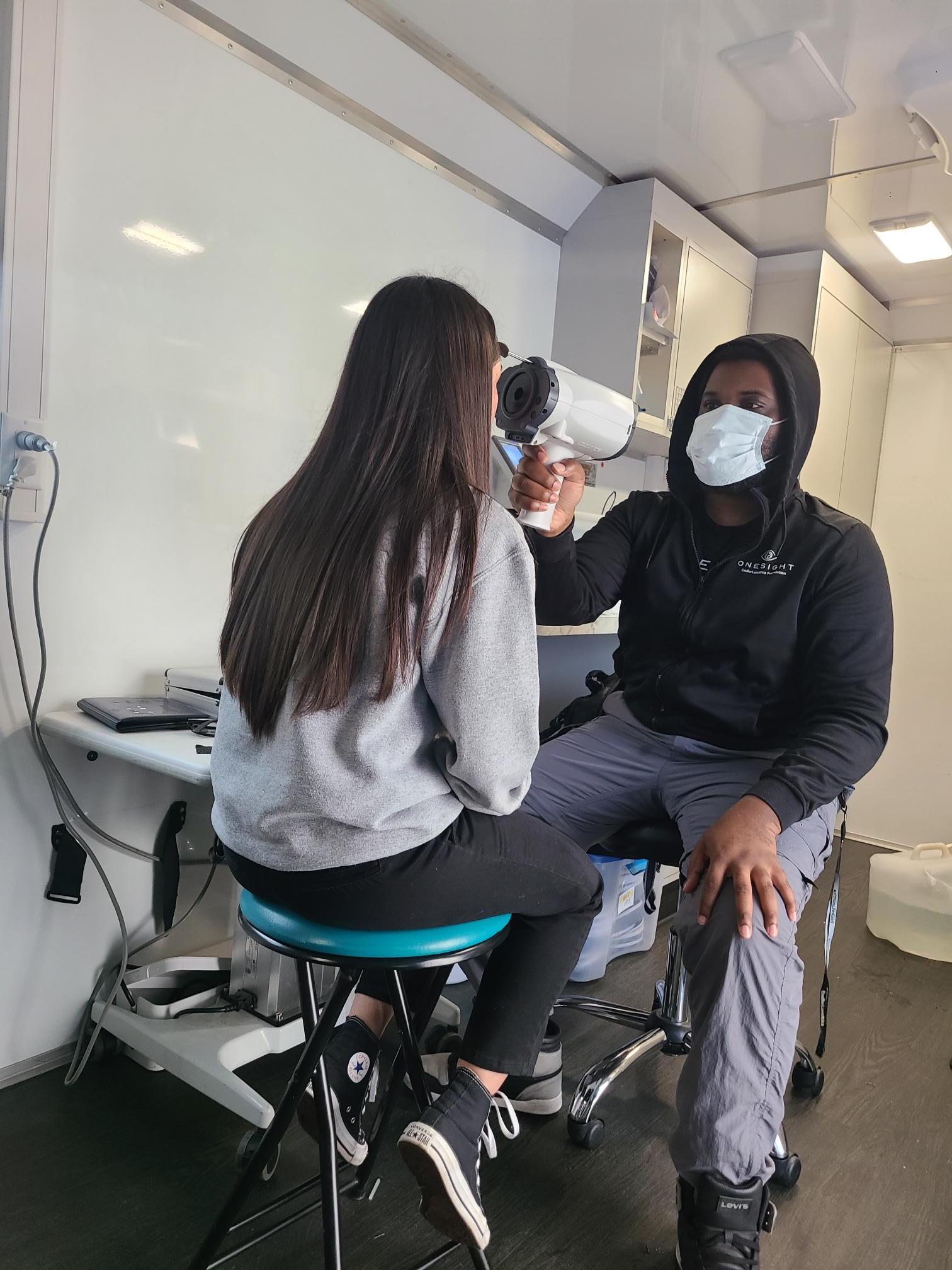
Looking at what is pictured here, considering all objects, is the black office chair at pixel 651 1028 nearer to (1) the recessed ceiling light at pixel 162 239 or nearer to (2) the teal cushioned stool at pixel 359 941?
(2) the teal cushioned stool at pixel 359 941

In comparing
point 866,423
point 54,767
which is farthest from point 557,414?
point 866,423

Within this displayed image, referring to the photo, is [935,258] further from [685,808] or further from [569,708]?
[685,808]

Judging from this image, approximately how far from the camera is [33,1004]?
169cm

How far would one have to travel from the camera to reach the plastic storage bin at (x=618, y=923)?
7.23 ft

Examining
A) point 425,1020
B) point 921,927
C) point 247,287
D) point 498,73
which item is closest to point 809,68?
point 498,73

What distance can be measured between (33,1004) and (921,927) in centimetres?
236

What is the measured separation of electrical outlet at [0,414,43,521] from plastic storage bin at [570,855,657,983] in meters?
1.37

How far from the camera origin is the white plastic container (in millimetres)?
2641

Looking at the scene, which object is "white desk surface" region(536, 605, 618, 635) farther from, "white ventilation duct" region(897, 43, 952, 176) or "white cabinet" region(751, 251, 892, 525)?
"white ventilation duct" region(897, 43, 952, 176)

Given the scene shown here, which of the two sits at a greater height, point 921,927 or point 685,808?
point 685,808

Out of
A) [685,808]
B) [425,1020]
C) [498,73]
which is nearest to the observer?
[425,1020]

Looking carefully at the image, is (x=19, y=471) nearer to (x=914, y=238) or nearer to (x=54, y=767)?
(x=54, y=767)

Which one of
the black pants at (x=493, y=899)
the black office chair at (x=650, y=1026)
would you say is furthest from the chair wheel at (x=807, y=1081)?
the black pants at (x=493, y=899)

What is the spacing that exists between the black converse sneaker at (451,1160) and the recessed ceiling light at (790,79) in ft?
6.89
